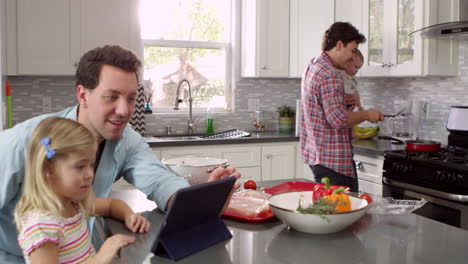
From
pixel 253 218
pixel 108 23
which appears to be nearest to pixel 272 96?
pixel 108 23

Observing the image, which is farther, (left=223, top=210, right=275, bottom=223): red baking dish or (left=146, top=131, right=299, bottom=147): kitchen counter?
(left=146, top=131, right=299, bottom=147): kitchen counter

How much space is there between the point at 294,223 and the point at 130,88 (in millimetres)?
703

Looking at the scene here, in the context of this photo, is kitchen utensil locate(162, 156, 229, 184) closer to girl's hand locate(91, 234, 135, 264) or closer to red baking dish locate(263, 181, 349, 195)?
red baking dish locate(263, 181, 349, 195)

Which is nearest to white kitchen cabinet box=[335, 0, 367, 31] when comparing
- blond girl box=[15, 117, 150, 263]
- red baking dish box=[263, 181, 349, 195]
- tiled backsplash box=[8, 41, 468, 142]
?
tiled backsplash box=[8, 41, 468, 142]

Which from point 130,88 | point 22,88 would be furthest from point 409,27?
point 22,88

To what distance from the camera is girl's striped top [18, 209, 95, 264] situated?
1.29 meters

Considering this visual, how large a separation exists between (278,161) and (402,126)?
3.47ft

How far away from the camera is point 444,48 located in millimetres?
3705

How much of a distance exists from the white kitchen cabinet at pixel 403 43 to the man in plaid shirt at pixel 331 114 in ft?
2.71

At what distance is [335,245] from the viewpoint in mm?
1424

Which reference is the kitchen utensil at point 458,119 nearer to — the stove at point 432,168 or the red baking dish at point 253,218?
the stove at point 432,168

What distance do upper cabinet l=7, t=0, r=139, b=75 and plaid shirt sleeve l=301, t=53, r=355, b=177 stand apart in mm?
1793

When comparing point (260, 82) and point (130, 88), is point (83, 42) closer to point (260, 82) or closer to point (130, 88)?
point (260, 82)

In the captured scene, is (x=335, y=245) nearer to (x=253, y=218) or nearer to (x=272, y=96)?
(x=253, y=218)
